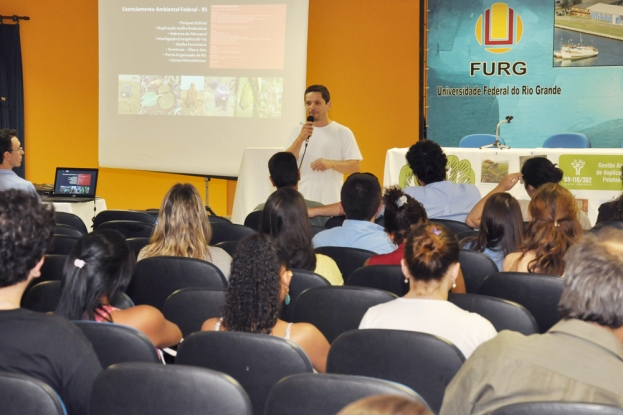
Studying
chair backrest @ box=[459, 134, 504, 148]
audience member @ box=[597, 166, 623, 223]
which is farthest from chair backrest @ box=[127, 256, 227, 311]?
chair backrest @ box=[459, 134, 504, 148]

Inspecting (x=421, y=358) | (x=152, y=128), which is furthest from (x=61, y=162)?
(x=421, y=358)

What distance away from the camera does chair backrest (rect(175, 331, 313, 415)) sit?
200 cm

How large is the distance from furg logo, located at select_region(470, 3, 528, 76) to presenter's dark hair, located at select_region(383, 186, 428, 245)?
5.56 metres

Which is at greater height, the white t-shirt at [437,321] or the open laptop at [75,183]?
the open laptop at [75,183]

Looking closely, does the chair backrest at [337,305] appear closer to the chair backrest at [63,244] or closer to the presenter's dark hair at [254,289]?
the presenter's dark hair at [254,289]

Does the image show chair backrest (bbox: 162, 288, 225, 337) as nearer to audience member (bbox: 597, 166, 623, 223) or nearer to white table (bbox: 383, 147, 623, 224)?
audience member (bbox: 597, 166, 623, 223)

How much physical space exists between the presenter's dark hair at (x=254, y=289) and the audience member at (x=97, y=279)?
34cm

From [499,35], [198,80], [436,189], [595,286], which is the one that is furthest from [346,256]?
[499,35]

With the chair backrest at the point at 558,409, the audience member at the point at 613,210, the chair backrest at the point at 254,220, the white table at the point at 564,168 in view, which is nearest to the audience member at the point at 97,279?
the chair backrest at the point at 558,409

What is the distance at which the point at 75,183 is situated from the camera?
719 cm

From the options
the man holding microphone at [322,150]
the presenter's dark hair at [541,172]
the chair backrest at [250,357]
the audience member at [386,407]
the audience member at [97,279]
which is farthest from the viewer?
the man holding microphone at [322,150]

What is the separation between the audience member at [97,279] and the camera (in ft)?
7.84

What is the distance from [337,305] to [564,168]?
4355mm

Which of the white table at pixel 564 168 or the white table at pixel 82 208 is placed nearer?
the white table at pixel 564 168
